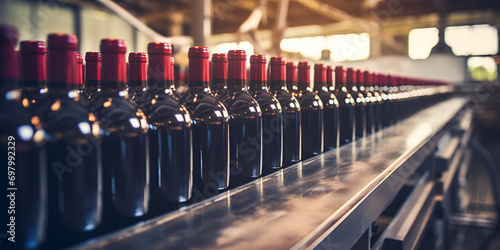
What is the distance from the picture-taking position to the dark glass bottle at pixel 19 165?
413mm

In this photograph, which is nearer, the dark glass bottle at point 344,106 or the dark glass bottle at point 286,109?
the dark glass bottle at point 286,109

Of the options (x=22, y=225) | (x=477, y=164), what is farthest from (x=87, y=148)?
(x=477, y=164)

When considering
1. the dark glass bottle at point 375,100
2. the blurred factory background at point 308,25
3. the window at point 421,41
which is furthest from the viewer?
the window at point 421,41

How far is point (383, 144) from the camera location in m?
1.41

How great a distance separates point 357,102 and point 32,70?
113cm

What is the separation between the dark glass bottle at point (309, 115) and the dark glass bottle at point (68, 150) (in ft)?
2.19

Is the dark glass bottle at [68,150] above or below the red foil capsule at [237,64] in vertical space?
below

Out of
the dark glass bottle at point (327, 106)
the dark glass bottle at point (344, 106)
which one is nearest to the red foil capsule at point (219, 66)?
the dark glass bottle at point (327, 106)

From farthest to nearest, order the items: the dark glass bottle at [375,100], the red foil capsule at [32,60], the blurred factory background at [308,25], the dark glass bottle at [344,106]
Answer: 1. the blurred factory background at [308,25]
2. the dark glass bottle at [375,100]
3. the dark glass bottle at [344,106]
4. the red foil capsule at [32,60]

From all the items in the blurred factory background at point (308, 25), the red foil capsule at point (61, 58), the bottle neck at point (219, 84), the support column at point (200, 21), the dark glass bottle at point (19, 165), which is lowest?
the dark glass bottle at point (19, 165)

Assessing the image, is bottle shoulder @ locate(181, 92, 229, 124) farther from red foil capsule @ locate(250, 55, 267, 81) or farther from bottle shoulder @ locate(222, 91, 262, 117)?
red foil capsule @ locate(250, 55, 267, 81)

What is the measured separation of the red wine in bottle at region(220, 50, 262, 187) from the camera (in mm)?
805

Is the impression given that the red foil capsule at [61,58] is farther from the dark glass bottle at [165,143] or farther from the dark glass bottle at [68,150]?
the dark glass bottle at [165,143]

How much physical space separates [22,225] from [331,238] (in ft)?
1.31
